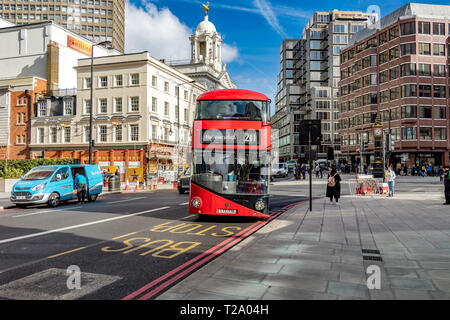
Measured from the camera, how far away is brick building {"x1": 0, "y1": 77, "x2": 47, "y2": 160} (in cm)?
4375

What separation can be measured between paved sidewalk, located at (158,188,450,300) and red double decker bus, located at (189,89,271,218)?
116 cm

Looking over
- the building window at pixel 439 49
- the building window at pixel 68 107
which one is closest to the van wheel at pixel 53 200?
the building window at pixel 68 107

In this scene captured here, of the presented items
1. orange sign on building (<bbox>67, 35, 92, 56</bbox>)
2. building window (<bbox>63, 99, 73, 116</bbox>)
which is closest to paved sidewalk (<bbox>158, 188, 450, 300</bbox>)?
building window (<bbox>63, 99, 73, 116</bbox>)

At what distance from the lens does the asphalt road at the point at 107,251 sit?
4.72 meters

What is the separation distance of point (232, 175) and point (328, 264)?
4.97 meters

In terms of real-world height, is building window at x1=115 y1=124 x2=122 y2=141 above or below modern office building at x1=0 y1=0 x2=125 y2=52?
below

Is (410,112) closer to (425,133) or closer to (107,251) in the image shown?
(425,133)

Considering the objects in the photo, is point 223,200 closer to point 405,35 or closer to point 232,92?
point 232,92

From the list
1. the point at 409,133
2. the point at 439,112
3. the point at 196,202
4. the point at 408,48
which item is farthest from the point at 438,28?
the point at 196,202

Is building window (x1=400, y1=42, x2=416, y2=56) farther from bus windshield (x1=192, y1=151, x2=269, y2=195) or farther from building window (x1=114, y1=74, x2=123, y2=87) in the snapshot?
bus windshield (x1=192, y1=151, x2=269, y2=195)

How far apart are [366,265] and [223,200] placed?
5.22 m

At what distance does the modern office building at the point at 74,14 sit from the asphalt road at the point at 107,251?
81331 millimetres

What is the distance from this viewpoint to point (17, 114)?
1742 inches

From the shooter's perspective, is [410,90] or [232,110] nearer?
[232,110]
